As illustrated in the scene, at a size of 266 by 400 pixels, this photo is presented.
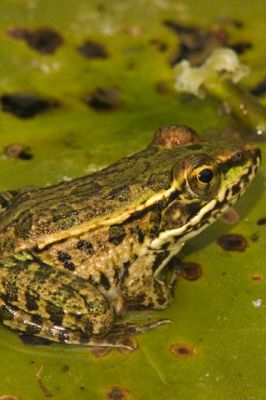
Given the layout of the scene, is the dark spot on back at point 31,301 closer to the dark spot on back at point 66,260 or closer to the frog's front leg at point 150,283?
the dark spot on back at point 66,260

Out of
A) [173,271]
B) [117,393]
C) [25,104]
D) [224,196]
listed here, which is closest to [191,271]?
[173,271]

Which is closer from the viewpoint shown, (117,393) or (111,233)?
(117,393)

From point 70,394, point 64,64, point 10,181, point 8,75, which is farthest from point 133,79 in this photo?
point 70,394

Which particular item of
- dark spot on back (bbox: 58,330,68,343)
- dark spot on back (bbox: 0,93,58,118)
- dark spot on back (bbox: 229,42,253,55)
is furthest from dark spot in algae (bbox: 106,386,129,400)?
dark spot on back (bbox: 229,42,253,55)

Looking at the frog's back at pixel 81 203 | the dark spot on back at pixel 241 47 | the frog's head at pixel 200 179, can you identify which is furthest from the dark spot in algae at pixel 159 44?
the frog's back at pixel 81 203

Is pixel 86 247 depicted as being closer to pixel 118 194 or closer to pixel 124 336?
pixel 118 194

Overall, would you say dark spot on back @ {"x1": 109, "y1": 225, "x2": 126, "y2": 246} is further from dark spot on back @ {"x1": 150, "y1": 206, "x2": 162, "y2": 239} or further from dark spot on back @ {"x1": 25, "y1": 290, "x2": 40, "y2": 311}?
dark spot on back @ {"x1": 25, "y1": 290, "x2": 40, "y2": 311}
